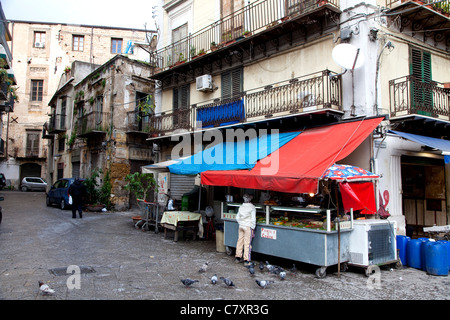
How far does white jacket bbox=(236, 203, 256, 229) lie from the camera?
774cm

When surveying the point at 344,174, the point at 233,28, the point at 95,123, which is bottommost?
the point at 344,174

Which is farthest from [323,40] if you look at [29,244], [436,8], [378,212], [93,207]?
[93,207]

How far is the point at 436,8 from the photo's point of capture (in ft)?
32.0

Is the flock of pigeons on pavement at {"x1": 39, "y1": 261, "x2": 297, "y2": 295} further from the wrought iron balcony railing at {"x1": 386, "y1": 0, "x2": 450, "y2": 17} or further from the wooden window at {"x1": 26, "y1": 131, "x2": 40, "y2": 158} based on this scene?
the wooden window at {"x1": 26, "y1": 131, "x2": 40, "y2": 158}

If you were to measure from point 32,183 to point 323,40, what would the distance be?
31.5 m

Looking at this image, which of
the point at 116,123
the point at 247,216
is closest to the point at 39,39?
the point at 116,123

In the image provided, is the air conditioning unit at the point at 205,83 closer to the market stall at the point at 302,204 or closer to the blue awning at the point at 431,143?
the market stall at the point at 302,204

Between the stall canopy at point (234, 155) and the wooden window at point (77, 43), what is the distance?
28.2 m

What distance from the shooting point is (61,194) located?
1747 cm

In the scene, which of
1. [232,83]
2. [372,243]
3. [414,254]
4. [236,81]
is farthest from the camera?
[232,83]

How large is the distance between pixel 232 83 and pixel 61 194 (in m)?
10.8

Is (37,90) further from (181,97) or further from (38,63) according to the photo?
(181,97)

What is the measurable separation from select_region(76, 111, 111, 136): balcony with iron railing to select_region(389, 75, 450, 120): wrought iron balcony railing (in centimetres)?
1385
